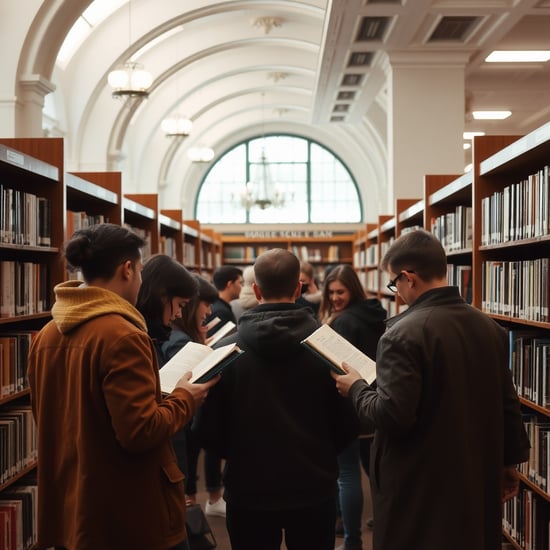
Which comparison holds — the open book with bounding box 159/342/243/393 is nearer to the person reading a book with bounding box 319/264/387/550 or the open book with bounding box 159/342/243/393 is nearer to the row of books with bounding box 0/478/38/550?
the row of books with bounding box 0/478/38/550

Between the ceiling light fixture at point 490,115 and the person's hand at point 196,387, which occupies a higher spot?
the ceiling light fixture at point 490,115

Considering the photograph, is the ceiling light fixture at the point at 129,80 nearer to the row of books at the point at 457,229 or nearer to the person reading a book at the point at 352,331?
the row of books at the point at 457,229

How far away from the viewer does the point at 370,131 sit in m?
16.0

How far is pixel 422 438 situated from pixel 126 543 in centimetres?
101

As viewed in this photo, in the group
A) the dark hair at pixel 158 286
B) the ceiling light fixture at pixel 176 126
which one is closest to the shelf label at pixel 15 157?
the dark hair at pixel 158 286

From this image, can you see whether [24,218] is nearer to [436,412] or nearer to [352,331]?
[352,331]

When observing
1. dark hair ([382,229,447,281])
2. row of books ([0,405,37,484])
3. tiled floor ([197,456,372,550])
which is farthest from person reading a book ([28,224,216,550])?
tiled floor ([197,456,372,550])

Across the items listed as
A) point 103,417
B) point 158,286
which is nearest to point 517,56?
point 158,286

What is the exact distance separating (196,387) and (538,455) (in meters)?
1.92

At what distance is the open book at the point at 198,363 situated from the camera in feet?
7.72

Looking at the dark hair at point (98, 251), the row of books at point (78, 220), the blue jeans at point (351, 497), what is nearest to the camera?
the dark hair at point (98, 251)

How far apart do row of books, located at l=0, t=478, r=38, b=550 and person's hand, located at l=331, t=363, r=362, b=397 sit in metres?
1.96

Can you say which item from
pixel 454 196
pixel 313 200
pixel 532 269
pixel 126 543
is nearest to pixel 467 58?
pixel 454 196

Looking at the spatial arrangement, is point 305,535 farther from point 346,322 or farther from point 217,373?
point 346,322
